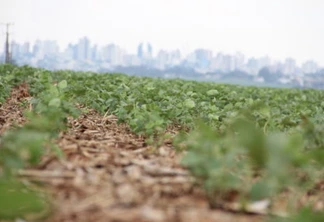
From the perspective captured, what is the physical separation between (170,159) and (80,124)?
1.83 meters

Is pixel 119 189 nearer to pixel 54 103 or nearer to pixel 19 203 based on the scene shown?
pixel 19 203

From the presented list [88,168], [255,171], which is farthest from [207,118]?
[88,168]

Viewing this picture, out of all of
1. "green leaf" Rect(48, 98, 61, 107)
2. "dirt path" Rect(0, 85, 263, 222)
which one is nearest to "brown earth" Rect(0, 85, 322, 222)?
"dirt path" Rect(0, 85, 263, 222)

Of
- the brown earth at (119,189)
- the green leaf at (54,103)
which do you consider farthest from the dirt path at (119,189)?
the green leaf at (54,103)

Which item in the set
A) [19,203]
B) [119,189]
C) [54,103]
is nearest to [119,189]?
[119,189]

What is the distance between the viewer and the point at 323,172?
2.42 m

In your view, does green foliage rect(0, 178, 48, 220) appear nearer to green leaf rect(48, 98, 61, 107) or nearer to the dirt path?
the dirt path

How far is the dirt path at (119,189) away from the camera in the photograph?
1.64 meters

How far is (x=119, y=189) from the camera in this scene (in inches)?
70.2

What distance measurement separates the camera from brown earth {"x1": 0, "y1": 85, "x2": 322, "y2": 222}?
5.38 feet

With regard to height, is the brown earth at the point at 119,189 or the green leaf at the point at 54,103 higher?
the green leaf at the point at 54,103

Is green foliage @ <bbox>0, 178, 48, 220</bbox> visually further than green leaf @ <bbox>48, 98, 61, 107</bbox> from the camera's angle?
No

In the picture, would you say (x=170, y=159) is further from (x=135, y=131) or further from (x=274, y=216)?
(x=135, y=131)

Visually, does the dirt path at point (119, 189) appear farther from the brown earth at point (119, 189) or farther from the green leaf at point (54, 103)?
the green leaf at point (54, 103)
